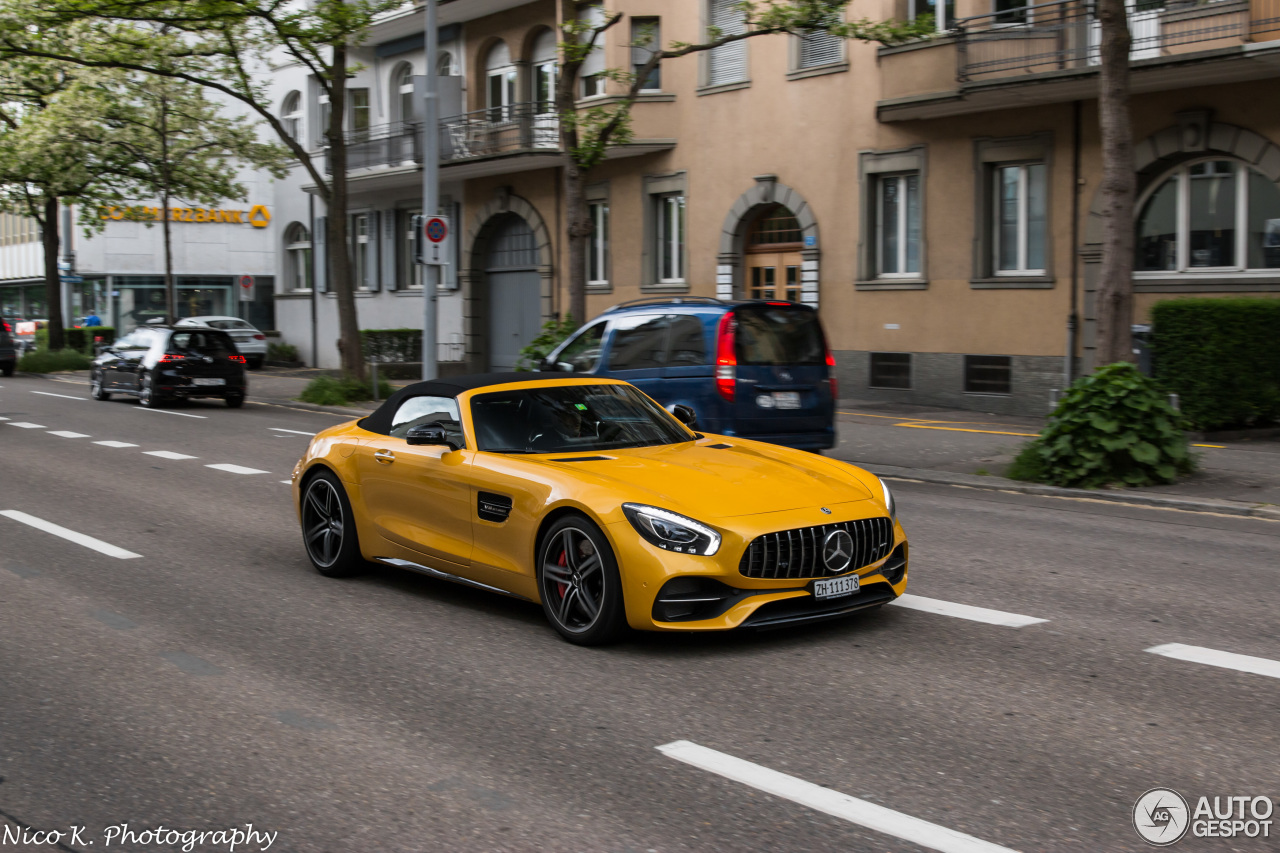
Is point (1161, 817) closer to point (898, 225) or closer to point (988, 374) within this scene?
point (988, 374)

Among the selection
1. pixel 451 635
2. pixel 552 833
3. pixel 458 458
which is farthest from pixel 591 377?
pixel 552 833

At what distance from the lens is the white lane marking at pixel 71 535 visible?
916 cm

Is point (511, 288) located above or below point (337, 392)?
above

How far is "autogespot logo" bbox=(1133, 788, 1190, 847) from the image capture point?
393 centimetres

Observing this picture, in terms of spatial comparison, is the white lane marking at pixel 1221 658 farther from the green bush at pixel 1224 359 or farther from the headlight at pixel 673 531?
the green bush at pixel 1224 359

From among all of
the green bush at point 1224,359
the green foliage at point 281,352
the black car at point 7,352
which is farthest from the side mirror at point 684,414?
the green foliage at point 281,352

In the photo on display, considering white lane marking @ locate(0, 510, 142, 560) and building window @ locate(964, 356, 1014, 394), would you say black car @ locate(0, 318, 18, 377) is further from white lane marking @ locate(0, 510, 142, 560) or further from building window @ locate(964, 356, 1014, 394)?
white lane marking @ locate(0, 510, 142, 560)

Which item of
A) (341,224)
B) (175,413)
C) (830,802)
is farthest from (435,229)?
(830,802)

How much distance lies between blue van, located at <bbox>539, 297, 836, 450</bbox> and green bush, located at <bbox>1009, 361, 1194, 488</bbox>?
2.33 m

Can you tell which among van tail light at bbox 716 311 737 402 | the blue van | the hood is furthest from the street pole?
the hood

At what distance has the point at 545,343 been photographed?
2084cm

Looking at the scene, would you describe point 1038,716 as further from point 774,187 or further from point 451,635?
point 774,187

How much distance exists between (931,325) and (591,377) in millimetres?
15384

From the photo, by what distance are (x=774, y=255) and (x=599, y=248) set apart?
18.0ft
